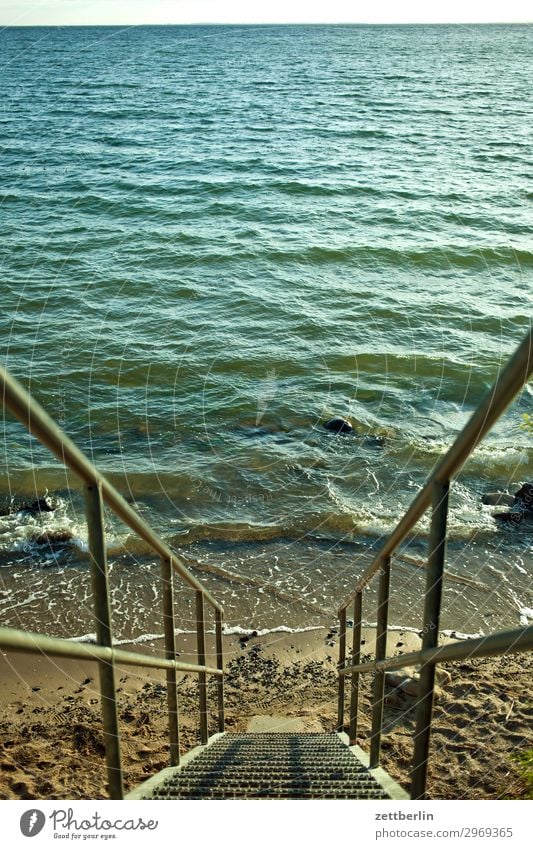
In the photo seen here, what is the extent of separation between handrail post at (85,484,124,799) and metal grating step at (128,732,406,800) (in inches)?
17.4

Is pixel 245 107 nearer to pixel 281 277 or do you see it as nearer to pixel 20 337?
pixel 281 277

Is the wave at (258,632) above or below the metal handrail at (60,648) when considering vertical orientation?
below

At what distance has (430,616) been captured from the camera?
2354mm

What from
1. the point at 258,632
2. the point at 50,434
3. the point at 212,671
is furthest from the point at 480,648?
the point at 258,632

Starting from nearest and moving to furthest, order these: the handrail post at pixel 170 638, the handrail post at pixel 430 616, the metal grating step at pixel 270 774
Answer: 1. the handrail post at pixel 430 616
2. the metal grating step at pixel 270 774
3. the handrail post at pixel 170 638

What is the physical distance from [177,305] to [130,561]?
27.6 ft

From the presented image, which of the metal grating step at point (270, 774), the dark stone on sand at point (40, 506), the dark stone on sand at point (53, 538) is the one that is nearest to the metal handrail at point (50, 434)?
the metal grating step at point (270, 774)

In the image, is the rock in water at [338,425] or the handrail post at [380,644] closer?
the handrail post at [380,644]

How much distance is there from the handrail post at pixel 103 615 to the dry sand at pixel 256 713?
2772 mm

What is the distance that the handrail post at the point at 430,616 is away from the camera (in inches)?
90.1

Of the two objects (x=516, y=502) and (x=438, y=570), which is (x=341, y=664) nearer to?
(x=438, y=570)

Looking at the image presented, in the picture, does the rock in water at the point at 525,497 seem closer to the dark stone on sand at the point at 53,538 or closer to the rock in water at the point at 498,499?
the rock in water at the point at 498,499

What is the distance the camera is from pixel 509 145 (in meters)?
30.0
